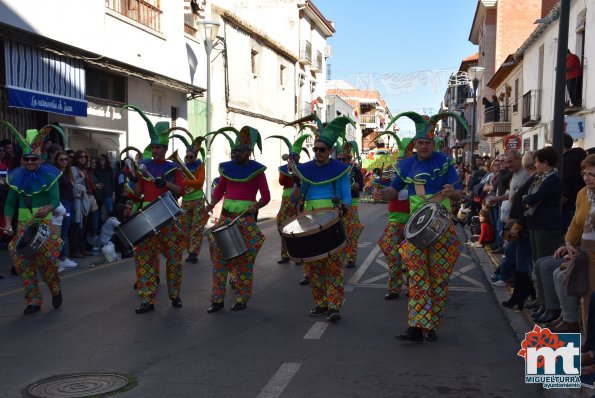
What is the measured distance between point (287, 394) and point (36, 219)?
416cm

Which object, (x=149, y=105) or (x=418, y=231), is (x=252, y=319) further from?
(x=149, y=105)

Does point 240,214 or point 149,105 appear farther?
point 149,105

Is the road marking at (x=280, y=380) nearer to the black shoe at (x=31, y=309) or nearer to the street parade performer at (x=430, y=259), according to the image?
the street parade performer at (x=430, y=259)

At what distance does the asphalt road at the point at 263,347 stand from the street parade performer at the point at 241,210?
0.28 meters

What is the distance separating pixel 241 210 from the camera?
312 inches

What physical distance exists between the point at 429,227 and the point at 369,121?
82.6 meters

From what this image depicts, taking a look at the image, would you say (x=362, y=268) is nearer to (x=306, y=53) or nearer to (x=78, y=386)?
(x=78, y=386)

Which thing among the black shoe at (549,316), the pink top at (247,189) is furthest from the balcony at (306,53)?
the black shoe at (549,316)

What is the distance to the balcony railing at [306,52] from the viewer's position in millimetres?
40406

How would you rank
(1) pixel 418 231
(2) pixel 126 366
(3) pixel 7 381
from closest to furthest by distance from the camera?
1. (3) pixel 7 381
2. (2) pixel 126 366
3. (1) pixel 418 231

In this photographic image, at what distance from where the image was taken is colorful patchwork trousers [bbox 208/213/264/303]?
774 centimetres

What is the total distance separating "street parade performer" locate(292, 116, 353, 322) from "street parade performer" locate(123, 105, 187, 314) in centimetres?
159

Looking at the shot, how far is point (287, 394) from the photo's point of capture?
16.0ft

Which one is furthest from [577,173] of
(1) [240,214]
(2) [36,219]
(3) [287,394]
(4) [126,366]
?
(2) [36,219]
